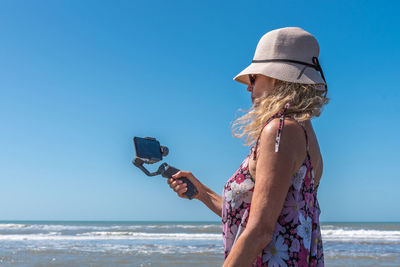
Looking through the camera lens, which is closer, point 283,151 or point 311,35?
point 283,151

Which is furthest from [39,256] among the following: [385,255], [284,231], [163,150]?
[284,231]

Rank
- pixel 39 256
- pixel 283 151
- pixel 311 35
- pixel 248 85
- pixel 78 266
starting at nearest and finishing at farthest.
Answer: pixel 283 151, pixel 311 35, pixel 248 85, pixel 78 266, pixel 39 256

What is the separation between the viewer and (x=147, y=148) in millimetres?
1951

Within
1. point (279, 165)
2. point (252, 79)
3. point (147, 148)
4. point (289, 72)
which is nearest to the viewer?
point (279, 165)

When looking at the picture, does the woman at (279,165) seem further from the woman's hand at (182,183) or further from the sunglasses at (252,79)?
the woman's hand at (182,183)

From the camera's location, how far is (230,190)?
1495 mm

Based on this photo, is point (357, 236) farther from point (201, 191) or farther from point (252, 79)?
point (252, 79)

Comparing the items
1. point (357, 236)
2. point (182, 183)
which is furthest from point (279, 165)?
point (357, 236)

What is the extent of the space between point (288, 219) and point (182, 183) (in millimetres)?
700

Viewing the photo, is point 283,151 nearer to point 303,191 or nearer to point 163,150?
point 303,191

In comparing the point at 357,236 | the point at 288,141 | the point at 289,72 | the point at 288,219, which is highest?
the point at 289,72

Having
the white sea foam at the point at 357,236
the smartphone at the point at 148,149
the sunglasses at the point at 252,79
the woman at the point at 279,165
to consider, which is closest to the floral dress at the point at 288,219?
the woman at the point at 279,165

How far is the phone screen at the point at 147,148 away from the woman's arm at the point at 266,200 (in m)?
0.76

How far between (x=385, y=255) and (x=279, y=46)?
11.3 metres
